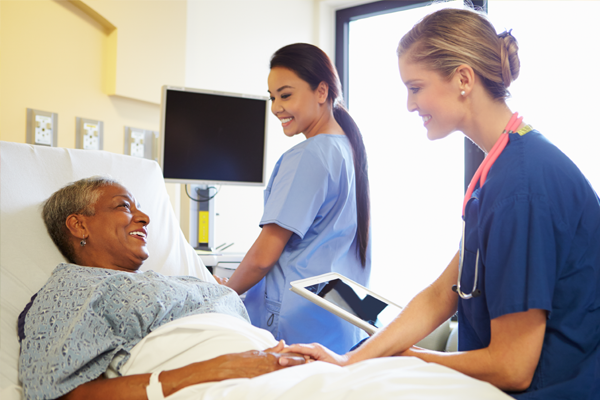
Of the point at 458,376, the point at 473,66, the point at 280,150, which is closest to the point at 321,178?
the point at 473,66

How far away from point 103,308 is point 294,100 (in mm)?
868

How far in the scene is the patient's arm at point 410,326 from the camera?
1.06 meters

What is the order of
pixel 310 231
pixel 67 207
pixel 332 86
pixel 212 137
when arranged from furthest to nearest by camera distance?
pixel 212 137 < pixel 332 86 < pixel 310 231 < pixel 67 207

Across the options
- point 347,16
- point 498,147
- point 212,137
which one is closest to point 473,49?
point 498,147

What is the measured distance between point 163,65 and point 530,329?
2257 mm

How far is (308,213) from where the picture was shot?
1410mm

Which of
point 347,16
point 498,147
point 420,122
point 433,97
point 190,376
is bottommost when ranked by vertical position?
point 190,376

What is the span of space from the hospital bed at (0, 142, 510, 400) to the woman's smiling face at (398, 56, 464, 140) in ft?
1.67

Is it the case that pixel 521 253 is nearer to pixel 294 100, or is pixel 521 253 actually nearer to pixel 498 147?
pixel 498 147

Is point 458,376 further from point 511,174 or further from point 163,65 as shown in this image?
point 163,65

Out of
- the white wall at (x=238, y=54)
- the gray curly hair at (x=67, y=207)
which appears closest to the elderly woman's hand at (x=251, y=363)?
the gray curly hair at (x=67, y=207)

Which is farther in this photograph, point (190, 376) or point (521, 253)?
point (190, 376)

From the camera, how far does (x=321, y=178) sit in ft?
4.67

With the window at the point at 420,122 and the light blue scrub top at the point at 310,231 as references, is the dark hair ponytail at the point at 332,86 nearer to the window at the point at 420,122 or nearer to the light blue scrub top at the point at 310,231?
the light blue scrub top at the point at 310,231
